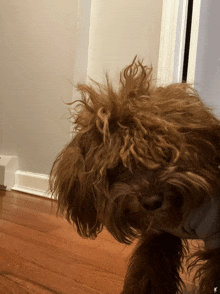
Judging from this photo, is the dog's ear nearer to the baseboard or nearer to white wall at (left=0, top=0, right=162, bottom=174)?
white wall at (left=0, top=0, right=162, bottom=174)

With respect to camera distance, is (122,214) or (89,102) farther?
(89,102)

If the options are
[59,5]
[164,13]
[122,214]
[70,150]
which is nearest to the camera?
[122,214]

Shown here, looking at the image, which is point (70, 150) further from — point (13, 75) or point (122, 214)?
point (13, 75)

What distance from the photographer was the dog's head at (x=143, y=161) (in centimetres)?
63

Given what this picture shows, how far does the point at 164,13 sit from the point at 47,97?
111 centimetres

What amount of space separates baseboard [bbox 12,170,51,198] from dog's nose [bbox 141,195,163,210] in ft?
5.81

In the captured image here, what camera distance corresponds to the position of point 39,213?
1.90 metres

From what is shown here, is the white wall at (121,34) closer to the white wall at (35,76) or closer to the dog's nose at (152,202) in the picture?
the white wall at (35,76)

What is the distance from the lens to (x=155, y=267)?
3.00ft

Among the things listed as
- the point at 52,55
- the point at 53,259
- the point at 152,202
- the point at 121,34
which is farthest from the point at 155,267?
the point at 52,55

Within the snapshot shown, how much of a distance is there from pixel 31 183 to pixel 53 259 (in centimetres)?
126

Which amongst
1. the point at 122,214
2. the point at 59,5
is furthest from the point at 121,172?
the point at 59,5

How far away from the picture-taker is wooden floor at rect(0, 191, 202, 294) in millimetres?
1017

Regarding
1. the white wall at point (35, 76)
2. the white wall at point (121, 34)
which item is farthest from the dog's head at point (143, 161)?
the white wall at point (35, 76)
